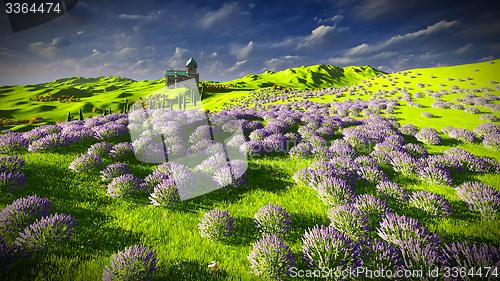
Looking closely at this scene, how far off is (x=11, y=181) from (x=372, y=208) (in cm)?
845

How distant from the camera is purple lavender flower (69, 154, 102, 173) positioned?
22.1 ft

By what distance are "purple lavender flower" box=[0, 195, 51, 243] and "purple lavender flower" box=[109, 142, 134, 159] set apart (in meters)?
3.06

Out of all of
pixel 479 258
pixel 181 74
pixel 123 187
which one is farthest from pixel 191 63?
pixel 479 258

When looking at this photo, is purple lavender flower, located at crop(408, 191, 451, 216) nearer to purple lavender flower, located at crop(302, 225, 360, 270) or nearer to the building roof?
purple lavender flower, located at crop(302, 225, 360, 270)

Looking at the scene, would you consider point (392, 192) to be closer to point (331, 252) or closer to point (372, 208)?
point (372, 208)

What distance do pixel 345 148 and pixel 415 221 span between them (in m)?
5.08

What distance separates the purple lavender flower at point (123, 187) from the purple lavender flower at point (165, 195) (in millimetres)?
597

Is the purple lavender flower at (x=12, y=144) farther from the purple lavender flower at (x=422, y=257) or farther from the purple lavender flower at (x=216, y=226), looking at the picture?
the purple lavender flower at (x=422, y=257)

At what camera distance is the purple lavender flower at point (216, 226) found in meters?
4.53

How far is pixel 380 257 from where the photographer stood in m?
3.72

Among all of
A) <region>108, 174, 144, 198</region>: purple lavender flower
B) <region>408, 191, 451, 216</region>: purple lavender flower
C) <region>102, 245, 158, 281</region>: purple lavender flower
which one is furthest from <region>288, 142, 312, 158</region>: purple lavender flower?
<region>102, 245, 158, 281</region>: purple lavender flower

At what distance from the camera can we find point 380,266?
3672 mm

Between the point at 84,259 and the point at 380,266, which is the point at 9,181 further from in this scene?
the point at 380,266

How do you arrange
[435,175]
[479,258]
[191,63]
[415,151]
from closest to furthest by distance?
1. [479,258]
2. [435,175]
3. [415,151]
4. [191,63]
